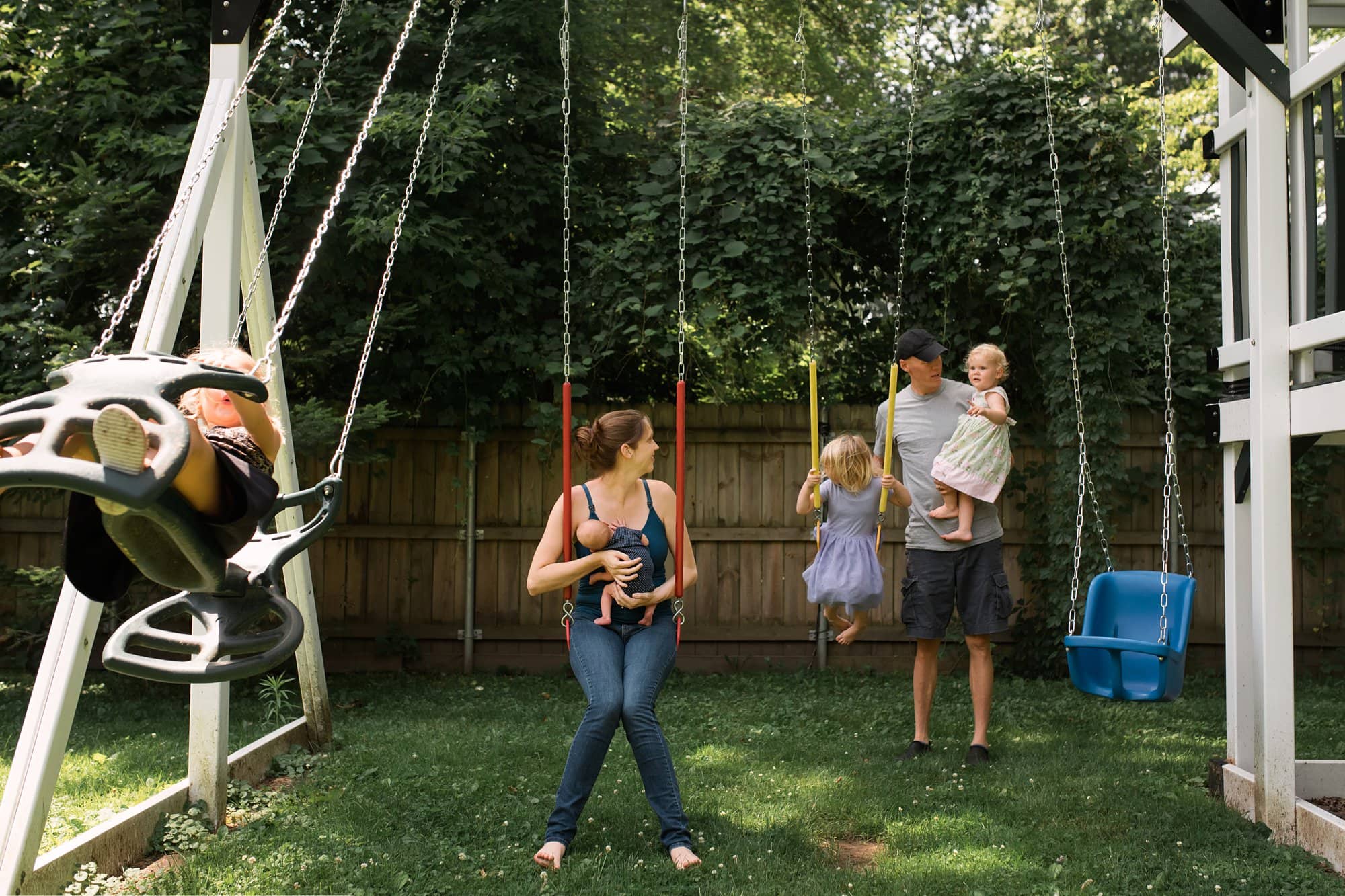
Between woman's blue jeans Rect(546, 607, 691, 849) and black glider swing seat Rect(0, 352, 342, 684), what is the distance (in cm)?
102

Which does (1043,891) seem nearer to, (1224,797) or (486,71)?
(1224,797)

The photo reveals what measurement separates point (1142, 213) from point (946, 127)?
129 cm

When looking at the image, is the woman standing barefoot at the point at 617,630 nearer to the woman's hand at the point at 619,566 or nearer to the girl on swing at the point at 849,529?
the woman's hand at the point at 619,566

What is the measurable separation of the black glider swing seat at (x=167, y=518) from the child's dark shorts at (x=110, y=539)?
0.06 m

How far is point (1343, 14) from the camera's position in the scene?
171 inches

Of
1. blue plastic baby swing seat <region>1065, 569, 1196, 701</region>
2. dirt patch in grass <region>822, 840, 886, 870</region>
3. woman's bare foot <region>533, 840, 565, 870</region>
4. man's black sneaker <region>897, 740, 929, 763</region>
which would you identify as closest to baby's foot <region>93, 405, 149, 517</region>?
woman's bare foot <region>533, 840, 565, 870</region>

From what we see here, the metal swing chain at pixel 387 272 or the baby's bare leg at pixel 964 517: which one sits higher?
the metal swing chain at pixel 387 272

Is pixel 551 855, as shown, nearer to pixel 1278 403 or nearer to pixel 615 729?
pixel 615 729

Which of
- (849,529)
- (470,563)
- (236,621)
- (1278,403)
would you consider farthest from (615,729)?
(470,563)

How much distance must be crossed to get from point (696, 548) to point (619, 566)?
3741 millimetres

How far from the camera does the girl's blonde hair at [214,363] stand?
311 centimetres

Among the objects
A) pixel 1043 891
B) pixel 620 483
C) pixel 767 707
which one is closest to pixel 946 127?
pixel 767 707

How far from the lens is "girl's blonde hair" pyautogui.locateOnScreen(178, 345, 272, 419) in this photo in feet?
10.2

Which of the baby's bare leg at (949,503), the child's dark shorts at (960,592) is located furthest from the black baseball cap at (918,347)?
the child's dark shorts at (960,592)
